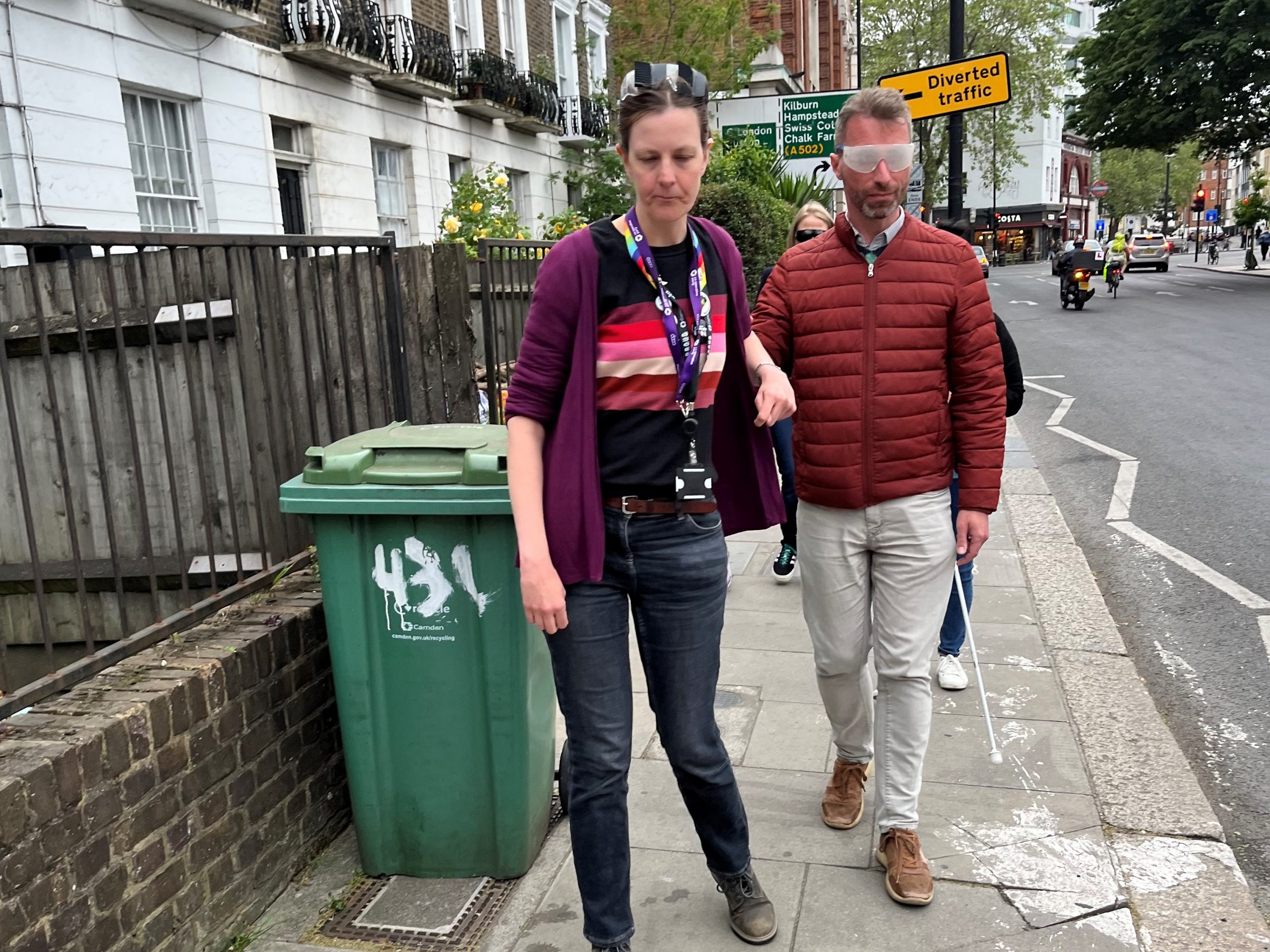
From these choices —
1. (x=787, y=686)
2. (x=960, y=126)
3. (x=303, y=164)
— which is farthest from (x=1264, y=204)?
(x=787, y=686)

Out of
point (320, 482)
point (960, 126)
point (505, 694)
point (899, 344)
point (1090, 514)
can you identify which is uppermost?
point (960, 126)

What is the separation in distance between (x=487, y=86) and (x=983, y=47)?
34103 millimetres

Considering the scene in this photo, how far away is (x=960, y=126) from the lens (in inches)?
403

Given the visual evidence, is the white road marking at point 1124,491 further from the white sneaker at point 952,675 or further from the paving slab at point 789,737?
the paving slab at point 789,737

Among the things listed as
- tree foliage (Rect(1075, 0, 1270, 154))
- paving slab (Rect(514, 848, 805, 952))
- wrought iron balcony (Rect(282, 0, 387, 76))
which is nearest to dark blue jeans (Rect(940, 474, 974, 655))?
paving slab (Rect(514, 848, 805, 952))

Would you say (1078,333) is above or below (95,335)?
below

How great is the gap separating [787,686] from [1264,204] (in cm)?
4237

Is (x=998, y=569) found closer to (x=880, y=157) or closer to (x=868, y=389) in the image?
(x=868, y=389)

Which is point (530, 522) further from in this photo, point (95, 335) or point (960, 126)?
point (960, 126)

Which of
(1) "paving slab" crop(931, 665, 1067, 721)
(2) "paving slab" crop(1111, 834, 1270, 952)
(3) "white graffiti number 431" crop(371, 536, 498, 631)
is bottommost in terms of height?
(1) "paving slab" crop(931, 665, 1067, 721)

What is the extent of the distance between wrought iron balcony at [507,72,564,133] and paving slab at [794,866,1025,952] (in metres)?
16.0

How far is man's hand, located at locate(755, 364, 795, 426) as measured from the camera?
232cm

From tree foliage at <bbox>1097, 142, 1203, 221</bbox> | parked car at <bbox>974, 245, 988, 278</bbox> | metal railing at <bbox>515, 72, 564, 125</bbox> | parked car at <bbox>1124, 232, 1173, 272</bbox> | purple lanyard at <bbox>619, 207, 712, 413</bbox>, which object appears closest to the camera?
purple lanyard at <bbox>619, 207, 712, 413</bbox>

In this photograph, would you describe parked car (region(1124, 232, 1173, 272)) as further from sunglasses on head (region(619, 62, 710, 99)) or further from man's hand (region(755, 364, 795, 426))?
sunglasses on head (region(619, 62, 710, 99))
